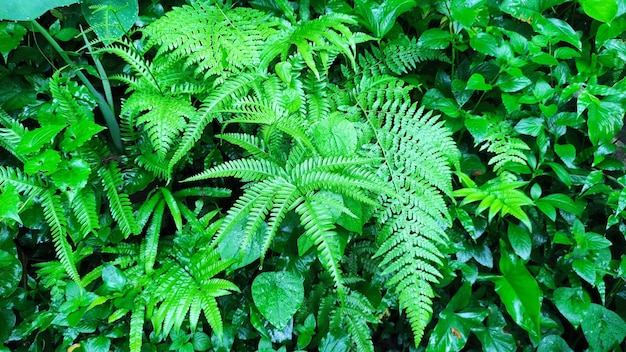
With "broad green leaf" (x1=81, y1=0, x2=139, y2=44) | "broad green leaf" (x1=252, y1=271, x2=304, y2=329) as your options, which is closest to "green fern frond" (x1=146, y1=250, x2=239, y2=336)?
"broad green leaf" (x1=252, y1=271, x2=304, y2=329)

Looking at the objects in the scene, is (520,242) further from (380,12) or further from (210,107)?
(210,107)

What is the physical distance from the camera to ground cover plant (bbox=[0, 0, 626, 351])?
1.56 m

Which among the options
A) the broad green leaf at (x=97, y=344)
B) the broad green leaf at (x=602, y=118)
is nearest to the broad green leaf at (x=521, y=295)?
the broad green leaf at (x=602, y=118)

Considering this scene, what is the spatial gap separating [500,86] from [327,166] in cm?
91

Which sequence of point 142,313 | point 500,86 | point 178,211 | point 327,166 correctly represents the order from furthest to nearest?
point 500,86 < point 178,211 < point 142,313 < point 327,166

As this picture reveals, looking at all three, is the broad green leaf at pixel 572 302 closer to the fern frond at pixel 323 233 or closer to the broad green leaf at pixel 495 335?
the broad green leaf at pixel 495 335

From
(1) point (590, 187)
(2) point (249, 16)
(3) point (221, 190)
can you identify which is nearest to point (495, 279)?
(1) point (590, 187)

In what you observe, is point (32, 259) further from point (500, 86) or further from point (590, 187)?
point (590, 187)

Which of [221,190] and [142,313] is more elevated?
[221,190]

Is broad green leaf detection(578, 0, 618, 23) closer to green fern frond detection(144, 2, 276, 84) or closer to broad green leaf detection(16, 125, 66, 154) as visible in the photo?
green fern frond detection(144, 2, 276, 84)

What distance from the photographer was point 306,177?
1499mm

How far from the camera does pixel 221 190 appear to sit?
1810mm

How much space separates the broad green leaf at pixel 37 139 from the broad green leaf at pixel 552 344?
2231 millimetres

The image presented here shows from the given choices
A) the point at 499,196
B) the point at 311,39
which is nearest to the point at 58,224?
the point at 311,39
